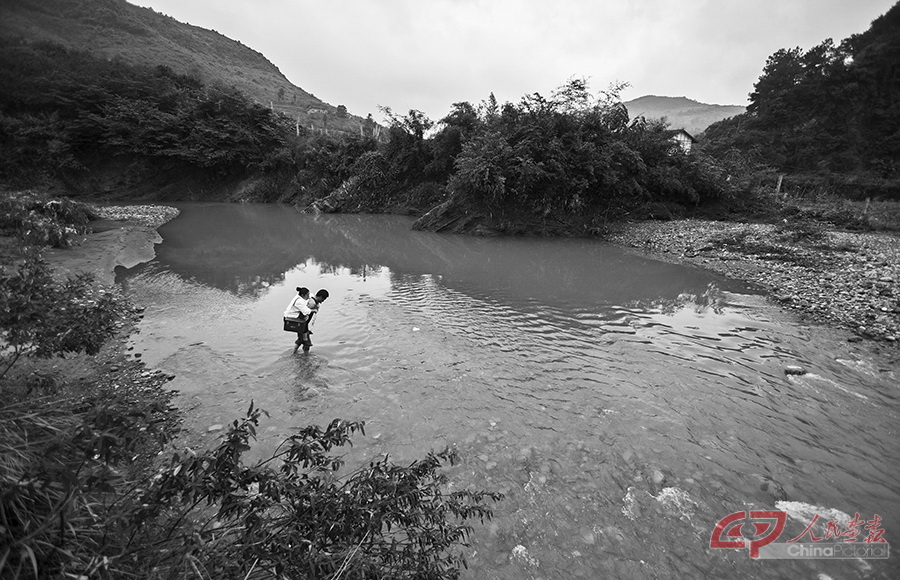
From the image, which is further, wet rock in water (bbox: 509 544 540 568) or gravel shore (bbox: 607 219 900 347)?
gravel shore (bbox: 607 219 900 347)

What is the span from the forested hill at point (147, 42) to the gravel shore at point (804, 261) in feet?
165

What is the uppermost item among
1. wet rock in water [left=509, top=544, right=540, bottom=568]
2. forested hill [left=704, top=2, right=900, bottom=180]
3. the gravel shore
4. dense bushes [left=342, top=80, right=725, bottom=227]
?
forested hill [left=704, top=2, right=900, bottom=180]

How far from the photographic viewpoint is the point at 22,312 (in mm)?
3656

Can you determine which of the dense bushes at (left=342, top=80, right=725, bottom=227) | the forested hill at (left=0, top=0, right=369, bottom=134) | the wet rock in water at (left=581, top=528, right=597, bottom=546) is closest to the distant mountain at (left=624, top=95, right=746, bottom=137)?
the dense bushes at (left=342, top=80, right=725, bottom=227)

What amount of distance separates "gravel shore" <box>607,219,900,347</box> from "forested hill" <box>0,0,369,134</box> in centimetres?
5040

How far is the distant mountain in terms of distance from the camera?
366 ft

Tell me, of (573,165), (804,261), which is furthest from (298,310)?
(573,165)

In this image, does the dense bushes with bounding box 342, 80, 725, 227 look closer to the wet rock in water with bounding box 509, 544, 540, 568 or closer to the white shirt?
the white shirt

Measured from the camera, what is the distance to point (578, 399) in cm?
641

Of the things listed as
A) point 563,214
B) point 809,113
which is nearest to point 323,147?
point 563,214

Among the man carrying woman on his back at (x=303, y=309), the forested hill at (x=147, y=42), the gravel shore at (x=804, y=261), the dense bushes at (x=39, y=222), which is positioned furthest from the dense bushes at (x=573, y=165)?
the forested hill at (x=147, y=42)

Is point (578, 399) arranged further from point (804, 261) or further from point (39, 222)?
point (39, 222)

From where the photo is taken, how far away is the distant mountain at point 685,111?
366 feet

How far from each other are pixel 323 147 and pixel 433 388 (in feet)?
124
